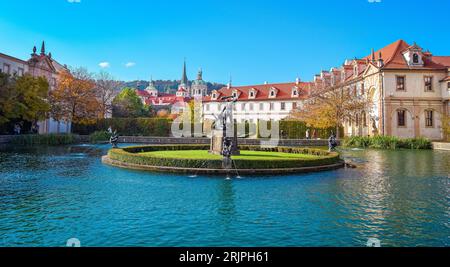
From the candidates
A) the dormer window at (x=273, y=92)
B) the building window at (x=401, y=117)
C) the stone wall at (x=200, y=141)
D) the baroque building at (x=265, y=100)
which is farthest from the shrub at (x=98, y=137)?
the building window at (x=401, y=117)

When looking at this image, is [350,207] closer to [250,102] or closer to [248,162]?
[248,162]

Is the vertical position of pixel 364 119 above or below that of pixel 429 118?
above

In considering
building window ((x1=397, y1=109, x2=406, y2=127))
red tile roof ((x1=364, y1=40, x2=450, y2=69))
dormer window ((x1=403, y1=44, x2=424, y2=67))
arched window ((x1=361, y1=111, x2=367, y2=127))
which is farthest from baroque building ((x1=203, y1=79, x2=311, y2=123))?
dormer window ((x1=403, y1=44, x2=424, y2=67))

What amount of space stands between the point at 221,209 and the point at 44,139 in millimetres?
34765

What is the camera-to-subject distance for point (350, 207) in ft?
35.0

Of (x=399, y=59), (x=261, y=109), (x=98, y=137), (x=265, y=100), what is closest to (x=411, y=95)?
(x=399, y=59)

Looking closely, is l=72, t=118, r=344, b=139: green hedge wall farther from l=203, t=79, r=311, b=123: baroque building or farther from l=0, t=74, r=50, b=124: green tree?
l=0, t=74, r=50, b=124: green tree

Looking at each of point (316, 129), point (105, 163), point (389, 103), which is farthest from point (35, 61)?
point (389, 103)

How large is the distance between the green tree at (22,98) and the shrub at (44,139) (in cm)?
249

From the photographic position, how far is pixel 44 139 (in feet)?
125

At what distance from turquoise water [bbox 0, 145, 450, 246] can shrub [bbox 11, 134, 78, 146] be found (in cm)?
2213

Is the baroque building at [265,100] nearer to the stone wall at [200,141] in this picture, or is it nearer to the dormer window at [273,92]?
the dormer window at [273,92]

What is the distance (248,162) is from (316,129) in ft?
123

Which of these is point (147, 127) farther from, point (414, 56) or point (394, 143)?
point (414, 56)
